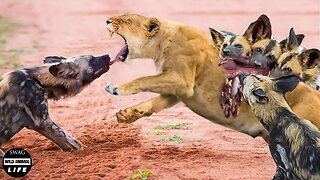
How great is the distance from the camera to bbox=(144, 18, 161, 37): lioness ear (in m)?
9.13

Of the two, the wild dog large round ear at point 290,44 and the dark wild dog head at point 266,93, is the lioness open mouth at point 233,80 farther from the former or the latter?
the dark wild dog head at point 266,93

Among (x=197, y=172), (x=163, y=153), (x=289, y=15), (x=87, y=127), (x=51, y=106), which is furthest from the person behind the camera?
(x=289, y=15)

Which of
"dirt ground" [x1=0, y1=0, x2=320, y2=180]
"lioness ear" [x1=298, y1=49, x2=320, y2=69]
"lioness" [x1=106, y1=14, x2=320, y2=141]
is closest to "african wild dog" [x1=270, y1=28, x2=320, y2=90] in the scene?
"lioness ear" [x1=298, y1=49, x2=320, y2=69]

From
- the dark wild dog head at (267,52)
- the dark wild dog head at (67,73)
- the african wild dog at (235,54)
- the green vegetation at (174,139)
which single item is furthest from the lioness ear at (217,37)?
the green vegetation at (174,139)

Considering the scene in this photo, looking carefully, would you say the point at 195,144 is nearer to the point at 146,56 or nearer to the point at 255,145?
the point at 255,145

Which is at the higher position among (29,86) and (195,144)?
(29,86)

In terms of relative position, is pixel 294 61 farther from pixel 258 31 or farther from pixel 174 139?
pixel 174 139

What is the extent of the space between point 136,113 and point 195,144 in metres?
1.57

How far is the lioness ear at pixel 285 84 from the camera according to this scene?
751 cm

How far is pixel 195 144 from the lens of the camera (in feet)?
33.3

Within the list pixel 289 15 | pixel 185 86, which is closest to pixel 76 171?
pixel 185 86

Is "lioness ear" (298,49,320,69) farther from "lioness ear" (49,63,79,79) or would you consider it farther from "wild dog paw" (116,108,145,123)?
"lioness ear" (49,63,79,79)

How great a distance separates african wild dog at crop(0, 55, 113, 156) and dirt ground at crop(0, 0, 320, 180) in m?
0.33

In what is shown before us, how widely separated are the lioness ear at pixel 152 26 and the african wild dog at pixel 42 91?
2.34 ft
